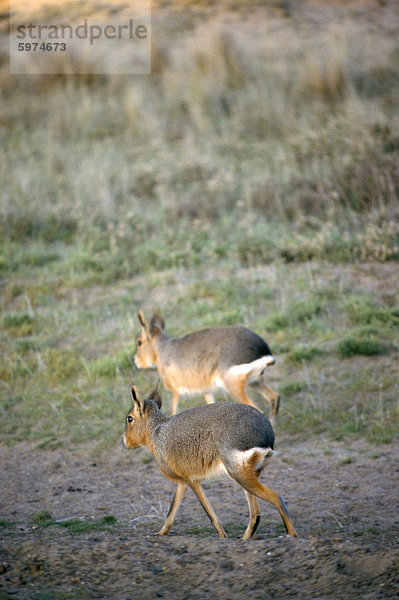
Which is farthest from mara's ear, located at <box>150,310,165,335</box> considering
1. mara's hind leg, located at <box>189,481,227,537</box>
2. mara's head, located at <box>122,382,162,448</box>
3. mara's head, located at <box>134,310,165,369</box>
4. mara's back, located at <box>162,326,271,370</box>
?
mara's hind leg, located at <box>189,481,227,537</box>

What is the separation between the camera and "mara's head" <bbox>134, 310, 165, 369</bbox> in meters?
7.24

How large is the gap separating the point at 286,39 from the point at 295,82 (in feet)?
10.0

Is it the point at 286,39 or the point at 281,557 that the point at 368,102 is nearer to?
the point at 286,39

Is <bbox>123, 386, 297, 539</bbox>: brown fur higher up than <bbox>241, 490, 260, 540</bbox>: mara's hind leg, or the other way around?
<bbox>123, 386, 297, 539</bbox>: brown fur

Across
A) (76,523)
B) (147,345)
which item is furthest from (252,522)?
(147,345)

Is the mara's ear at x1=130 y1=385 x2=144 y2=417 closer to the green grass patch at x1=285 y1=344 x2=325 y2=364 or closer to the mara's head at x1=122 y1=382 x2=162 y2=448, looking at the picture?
the mara's head at x1=122 y1=382 x2=162 y2=448

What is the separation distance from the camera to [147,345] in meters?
7.28

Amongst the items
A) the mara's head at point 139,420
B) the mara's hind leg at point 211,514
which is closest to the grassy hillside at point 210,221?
the mara's head at point 139,420

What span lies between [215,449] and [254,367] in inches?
66.0

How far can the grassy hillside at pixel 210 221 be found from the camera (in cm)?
733

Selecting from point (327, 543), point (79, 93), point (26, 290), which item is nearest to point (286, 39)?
point (79, 93)
